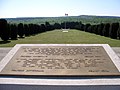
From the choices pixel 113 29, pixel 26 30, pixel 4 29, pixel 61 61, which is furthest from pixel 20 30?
pixel 61 61

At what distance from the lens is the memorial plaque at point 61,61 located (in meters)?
7.97

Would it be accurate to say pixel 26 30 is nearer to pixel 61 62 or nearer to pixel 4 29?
pixel 4 29

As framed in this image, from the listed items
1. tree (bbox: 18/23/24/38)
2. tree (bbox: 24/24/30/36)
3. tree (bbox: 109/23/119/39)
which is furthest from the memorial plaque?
tree (bbox: 24/24/30/36)

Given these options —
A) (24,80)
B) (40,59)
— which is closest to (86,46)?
(40,59)

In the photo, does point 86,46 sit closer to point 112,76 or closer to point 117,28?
point 112,76

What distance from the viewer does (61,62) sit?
8453 mm

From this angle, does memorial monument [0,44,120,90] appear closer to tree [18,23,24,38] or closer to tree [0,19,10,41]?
tree [0,19,10,41]

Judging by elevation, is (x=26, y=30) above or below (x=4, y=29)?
below

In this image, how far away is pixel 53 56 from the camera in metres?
8.86

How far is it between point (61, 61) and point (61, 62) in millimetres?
63

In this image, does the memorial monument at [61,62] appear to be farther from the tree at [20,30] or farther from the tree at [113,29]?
the tree at [20,30]

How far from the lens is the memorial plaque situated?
7967 millimetres

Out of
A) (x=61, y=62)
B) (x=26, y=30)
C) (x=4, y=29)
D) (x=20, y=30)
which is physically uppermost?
(x=61, y=62)

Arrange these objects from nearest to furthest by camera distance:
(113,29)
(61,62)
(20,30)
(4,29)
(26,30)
Result: (61,62) → (4,29) → (113,29) → (20,30) → (26,30)
